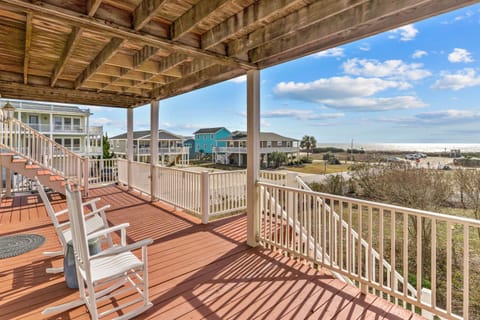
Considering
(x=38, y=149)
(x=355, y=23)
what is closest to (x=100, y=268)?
(x=355, y=23)

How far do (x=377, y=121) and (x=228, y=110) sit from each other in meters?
12.9

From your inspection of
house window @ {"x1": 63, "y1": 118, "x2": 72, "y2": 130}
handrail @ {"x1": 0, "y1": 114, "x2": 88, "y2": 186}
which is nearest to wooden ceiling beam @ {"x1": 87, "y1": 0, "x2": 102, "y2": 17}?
handrail @ {"x1": 0, "y1": 114, "x2": 88, "y2": 186}

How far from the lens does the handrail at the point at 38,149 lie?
5734mm

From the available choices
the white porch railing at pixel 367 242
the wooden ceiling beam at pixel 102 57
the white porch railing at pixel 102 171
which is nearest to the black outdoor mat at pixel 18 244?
the wooden ceiling beam at pixel 102 57

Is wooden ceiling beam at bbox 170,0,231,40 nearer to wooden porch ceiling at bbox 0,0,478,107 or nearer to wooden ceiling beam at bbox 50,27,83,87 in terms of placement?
wooden porch ceiling at bbox 0,0,478,107

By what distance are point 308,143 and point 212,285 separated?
22.5 ft

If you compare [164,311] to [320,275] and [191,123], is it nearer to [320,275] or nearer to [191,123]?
[320,275]

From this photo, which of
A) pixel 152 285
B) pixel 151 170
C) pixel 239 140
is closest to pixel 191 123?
pixel 239 140

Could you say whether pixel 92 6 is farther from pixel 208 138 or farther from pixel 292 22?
pixel 208 138

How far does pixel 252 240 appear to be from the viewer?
358 cm

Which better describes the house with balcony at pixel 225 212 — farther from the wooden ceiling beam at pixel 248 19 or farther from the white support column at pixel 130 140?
the white support column at pixel 130 140

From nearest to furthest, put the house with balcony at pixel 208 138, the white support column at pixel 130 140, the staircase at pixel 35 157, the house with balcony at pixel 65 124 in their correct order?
the staircase at pixel 35 157 → the white support column at pixel 130 140 → the house with balcony at pixel 65 124 → the house with balcony at pixel 208 138

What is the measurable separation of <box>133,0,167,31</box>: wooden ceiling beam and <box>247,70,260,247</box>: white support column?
157 cm

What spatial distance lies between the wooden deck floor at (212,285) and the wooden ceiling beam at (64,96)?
9.50 ft
